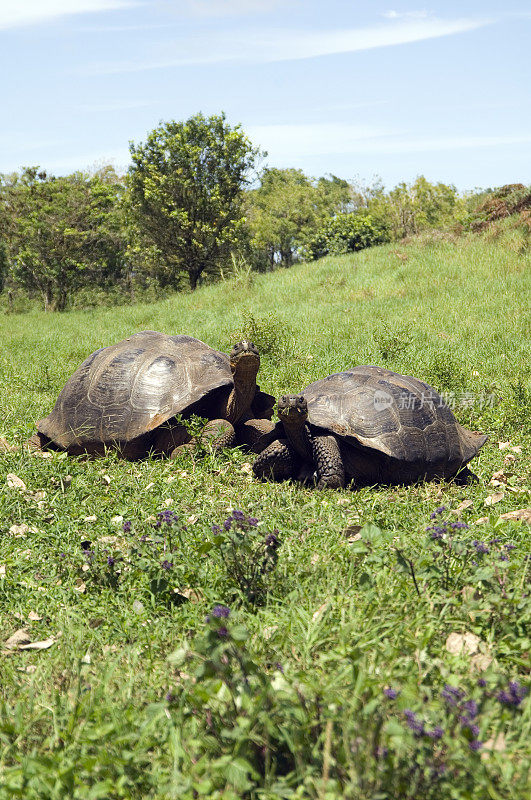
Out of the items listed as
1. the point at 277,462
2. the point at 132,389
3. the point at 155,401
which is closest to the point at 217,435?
the point at 155,401

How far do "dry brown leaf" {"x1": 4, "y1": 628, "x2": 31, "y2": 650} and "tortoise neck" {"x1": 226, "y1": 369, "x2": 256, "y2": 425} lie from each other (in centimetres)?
305

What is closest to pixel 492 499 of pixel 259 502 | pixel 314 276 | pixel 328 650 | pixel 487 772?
pixel 259 502

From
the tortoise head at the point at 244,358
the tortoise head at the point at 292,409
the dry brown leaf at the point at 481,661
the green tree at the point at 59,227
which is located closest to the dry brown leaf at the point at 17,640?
the dry brown leaf at the point at 481,661

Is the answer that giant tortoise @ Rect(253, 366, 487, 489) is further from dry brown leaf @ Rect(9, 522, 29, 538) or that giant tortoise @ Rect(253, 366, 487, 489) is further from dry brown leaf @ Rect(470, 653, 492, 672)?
dry brown leaf @ Rect(470, 653, 492, 672)

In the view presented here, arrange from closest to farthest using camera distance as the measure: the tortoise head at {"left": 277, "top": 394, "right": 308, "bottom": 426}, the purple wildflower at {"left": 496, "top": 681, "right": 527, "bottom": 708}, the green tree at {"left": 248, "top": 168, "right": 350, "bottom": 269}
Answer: the purple wildflower at {"left": 496, "top": 681, "right": 527, "bottom": 708}
the tortoise head at {"left": 277, "top": 394, "right": 308, "bottom": 426}
the green tree at {"left": 248, "top": 168, "right": 350, "bottom": 269}

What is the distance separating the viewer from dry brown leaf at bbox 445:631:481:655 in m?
2.65

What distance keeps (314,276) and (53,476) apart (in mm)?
11901

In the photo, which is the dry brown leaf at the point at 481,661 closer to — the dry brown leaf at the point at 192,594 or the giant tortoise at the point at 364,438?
the dry brown leaf at the point at 192,594

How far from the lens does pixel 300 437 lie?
5141 millimetres

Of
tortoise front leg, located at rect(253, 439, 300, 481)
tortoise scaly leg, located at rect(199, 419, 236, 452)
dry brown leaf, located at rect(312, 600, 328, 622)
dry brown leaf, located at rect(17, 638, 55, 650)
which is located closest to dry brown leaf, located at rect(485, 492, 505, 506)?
tortoise front leg, located at rect(253, 439, 300, 481)

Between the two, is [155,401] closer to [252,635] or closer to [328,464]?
[328,464]

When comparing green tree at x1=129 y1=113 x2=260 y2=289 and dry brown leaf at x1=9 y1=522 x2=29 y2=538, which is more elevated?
green tree at x1=129 y1=113 x2=260 y2=289

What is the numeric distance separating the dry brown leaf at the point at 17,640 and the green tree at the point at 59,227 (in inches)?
1104

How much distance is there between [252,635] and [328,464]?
2.38 meters
